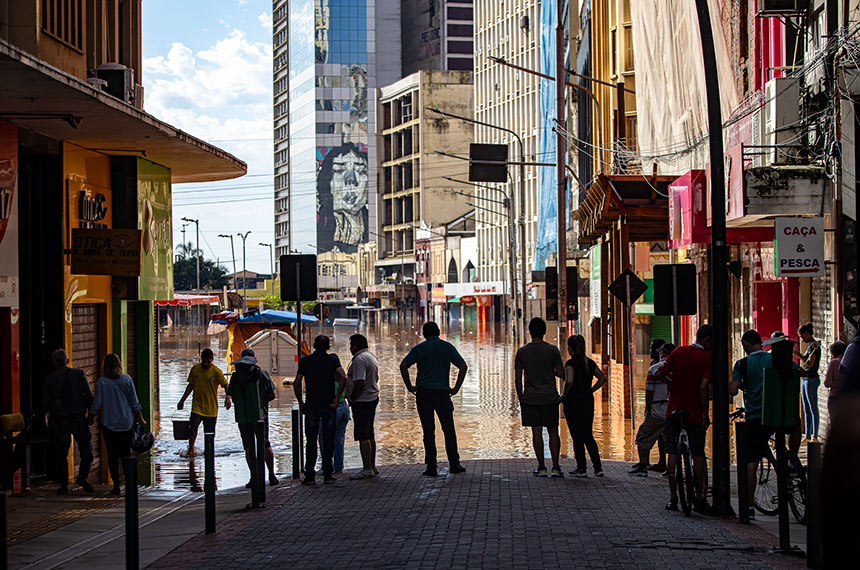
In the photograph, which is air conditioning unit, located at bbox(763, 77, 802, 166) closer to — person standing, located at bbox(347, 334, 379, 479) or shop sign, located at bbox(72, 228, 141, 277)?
person standing, located at bbox(347, 334, 379, 479)

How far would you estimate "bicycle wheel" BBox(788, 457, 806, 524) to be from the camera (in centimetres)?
985

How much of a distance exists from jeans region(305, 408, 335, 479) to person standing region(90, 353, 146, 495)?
6.38 feet

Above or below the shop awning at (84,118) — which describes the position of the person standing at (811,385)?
below

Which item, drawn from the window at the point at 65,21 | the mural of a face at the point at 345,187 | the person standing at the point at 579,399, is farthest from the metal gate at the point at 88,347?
the mural of a face at the point at 345,187

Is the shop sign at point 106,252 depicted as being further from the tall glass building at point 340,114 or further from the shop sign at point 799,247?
the tall glass building at point 340,114

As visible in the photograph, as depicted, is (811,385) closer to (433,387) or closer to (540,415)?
(540,415)

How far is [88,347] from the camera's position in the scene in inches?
610

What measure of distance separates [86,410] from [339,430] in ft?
9.67

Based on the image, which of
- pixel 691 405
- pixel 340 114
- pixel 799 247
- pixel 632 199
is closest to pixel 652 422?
pixel 691 405

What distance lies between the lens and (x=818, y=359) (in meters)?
16.2

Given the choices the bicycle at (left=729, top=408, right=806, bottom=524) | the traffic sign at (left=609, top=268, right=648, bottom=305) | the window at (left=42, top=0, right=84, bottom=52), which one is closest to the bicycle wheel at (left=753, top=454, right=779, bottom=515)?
the bicycle at (left=729, top=408, right=806, bottom=524)

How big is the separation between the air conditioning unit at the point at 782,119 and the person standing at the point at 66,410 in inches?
392

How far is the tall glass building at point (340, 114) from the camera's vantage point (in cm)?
17812

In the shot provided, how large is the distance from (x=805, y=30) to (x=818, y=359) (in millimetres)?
5336
